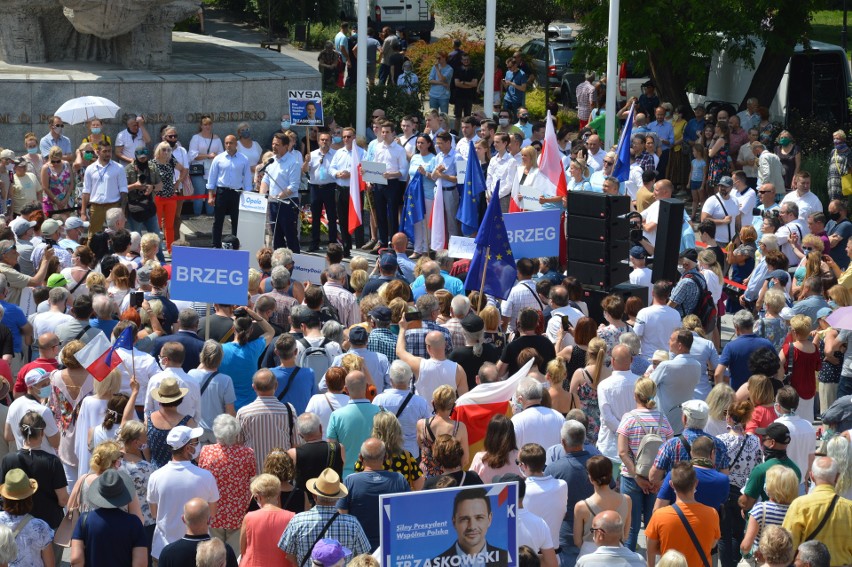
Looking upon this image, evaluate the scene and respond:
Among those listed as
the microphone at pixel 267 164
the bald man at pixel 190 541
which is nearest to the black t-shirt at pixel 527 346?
the bald man at pixel 190 541

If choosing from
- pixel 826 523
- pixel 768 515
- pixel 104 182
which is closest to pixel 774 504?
pixel 768 515

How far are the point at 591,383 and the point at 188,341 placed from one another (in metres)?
3.21

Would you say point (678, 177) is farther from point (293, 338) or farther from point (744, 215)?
point (293, 338)

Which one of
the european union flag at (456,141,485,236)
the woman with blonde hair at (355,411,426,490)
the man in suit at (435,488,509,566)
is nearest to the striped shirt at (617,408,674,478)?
the woman with blonde hair at (355,411,426,490)

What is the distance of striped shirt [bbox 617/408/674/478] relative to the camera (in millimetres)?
9656

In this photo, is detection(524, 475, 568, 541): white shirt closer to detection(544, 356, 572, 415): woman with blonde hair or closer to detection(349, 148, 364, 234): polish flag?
detection(544, 356, 572, 415): woman with blonde hair

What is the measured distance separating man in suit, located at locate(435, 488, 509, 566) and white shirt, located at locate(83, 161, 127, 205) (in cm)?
1144

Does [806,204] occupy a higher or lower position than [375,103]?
lower

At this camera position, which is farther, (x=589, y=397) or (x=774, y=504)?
(x=589, y=397)

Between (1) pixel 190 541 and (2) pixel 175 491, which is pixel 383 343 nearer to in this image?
(2) pixel 175 491

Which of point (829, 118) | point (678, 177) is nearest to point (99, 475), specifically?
point (678, 177)

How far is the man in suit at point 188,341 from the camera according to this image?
11055mm

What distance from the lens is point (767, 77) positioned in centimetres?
2588

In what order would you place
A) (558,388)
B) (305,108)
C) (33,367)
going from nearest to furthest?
1. (558,388)
2. (33,367)
3. (305,108)
